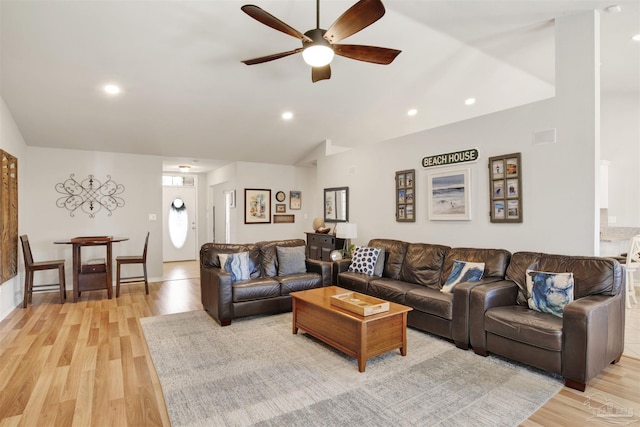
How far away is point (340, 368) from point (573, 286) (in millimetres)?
2082

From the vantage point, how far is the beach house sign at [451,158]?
4.11 meters

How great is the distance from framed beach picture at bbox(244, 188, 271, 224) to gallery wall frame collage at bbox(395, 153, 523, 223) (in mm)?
3286

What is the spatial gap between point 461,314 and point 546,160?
1802 mm

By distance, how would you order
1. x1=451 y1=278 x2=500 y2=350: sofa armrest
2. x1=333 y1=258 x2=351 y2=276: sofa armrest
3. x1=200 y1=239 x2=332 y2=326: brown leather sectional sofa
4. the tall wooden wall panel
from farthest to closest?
x1=333 y1=258 x2=351 y2=276: sofa armrest, the tall wooden wall panel, x1=200 y1=239 x2=332 y2=326: brown leather sectional sofa, x1=451 y1=278 x2=500 y2=350: sofa armrest

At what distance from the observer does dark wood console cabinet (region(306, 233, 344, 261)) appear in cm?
586

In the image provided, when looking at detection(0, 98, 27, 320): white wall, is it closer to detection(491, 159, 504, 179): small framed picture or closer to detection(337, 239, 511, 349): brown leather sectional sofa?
detection(337, 239, 511, 349): brown leather sectional sofa

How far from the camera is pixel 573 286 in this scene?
A: 2.89 metres

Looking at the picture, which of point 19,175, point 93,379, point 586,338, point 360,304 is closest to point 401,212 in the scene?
point 360,304

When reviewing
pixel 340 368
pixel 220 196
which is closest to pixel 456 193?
pixel 340 368

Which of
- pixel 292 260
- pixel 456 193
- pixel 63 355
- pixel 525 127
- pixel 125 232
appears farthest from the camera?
pixel 125 232

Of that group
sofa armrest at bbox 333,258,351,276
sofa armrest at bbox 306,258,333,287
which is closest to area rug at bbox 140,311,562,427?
sofa armrest at bbox 306,258,333,287

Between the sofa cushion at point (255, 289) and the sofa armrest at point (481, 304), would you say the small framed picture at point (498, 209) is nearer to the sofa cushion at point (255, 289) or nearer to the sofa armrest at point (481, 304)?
the sofa armrest at point (481, 304)

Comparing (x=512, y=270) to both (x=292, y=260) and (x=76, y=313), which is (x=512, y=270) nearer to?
(x=292, y=260)

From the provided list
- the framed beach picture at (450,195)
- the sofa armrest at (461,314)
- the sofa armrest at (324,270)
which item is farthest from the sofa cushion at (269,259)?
the sofa armrest at (461,314)
